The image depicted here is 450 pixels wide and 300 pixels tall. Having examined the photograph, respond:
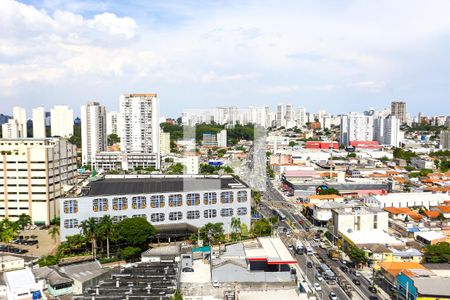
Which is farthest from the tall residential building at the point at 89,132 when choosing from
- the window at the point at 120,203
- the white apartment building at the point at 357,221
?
the white apartment building at the point at 357,221

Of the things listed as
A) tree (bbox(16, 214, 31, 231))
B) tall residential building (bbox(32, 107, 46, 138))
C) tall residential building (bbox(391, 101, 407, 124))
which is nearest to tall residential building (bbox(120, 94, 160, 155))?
tall residential building (bbox(32, 107, 46, 138))

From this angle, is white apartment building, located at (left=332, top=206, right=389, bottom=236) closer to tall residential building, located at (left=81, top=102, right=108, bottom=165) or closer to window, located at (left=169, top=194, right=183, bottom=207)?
window, located at (left=169, top=194, right=183, bottom=207)

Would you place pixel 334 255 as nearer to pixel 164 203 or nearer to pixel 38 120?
pixel 164 203

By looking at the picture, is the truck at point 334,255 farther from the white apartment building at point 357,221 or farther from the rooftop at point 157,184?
the rooftop at point 157,184

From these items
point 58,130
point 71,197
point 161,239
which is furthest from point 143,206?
point 58,130

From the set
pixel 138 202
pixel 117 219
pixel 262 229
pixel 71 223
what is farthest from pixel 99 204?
pixel 262 229

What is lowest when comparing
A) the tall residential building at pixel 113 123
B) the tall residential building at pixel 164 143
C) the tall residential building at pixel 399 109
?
the tall residential building at pixel 164 143
